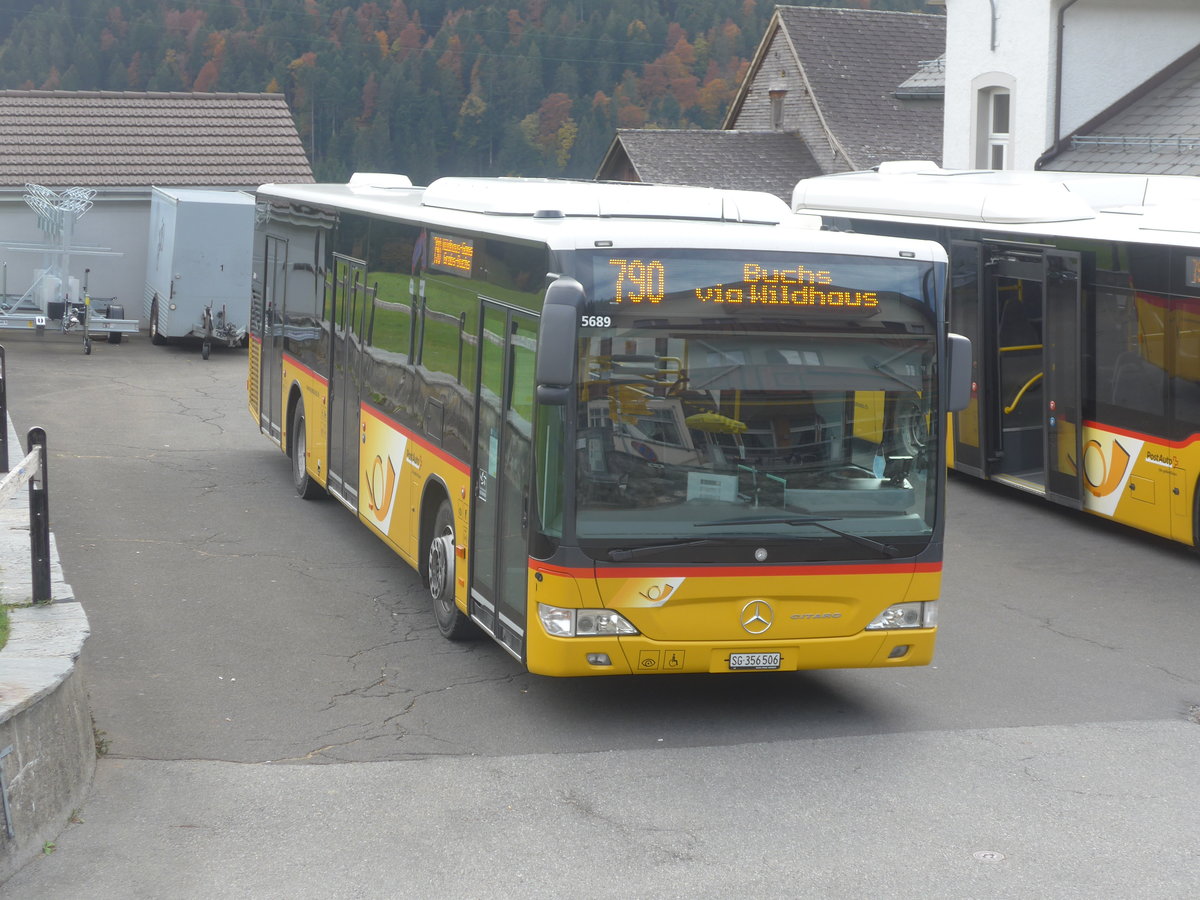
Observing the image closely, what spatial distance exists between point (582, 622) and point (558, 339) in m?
1.46

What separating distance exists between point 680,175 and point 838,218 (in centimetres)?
2732

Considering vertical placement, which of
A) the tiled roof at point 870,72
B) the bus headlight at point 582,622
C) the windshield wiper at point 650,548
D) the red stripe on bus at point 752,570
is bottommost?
the bus headlight at point 582,622

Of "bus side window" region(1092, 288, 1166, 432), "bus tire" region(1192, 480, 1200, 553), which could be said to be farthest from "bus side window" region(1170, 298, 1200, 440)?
"bus tire" region(1192, 480, 1200, 553)

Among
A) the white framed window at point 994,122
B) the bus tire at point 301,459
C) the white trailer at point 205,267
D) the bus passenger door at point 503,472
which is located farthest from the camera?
the white framed window at point 994,122

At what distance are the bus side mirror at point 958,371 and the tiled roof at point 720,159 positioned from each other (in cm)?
3619

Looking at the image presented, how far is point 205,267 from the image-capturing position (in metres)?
26.7

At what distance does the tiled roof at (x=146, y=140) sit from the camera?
31.4m

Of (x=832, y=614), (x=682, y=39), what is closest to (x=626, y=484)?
(x=832, y=614)

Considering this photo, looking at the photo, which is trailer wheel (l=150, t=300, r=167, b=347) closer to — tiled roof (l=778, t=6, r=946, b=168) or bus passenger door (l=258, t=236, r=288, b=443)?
bus passenger door (l=258, t=236, r=288, b=443)

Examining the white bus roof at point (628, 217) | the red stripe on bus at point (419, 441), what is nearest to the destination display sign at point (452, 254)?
the white bus roof at point (628, 217)

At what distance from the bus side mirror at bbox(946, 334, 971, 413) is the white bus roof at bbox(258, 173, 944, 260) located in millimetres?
491

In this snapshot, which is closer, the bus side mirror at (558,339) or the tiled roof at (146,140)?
the bus side mirror at (558,339)

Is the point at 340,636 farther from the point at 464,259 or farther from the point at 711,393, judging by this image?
the point at 711,393

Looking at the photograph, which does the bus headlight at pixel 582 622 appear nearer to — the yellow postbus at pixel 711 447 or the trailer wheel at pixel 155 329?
the yellow postbus at pixel 711 447
